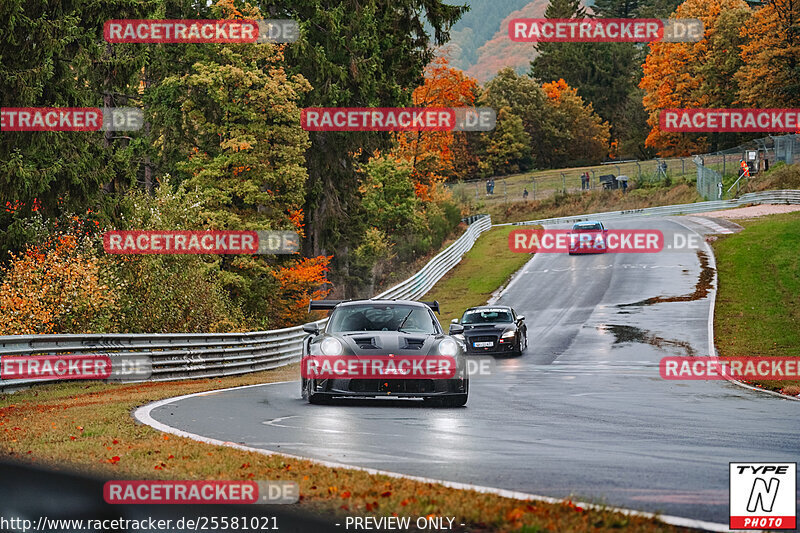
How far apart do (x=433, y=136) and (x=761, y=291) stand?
160 ft

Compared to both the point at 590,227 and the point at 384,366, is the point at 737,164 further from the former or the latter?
the point at 384,366

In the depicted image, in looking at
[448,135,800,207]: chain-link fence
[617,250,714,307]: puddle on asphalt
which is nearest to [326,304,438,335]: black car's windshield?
[617,250,714,307]: puddle on asphalt

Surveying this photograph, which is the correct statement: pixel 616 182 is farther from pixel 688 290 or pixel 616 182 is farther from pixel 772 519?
pixel 772 519

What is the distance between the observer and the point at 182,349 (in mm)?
23359

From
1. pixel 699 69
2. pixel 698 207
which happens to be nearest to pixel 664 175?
pixel 698 207

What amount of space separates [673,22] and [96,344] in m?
95.4

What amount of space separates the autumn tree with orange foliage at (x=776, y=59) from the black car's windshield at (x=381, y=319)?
74.9 meters

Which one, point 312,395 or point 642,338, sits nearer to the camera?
point 312,395

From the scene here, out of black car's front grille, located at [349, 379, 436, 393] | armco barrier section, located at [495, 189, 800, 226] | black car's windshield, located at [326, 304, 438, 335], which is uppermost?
armco barrier section, located at [495, 189, 800, 226]

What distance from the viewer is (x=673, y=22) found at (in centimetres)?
10412

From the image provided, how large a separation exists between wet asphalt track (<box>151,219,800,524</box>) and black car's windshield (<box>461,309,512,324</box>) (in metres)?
3.59

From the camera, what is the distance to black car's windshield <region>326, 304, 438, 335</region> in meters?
14.9

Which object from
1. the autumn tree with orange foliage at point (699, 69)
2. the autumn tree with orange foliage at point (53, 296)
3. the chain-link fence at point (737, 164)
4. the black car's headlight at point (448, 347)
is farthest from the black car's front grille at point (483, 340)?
the autumn tree with orange foliage at point (699, 69)

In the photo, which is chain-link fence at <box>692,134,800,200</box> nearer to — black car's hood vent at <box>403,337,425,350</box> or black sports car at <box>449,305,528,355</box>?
black sports car at <box>449,305,528,355</box>
